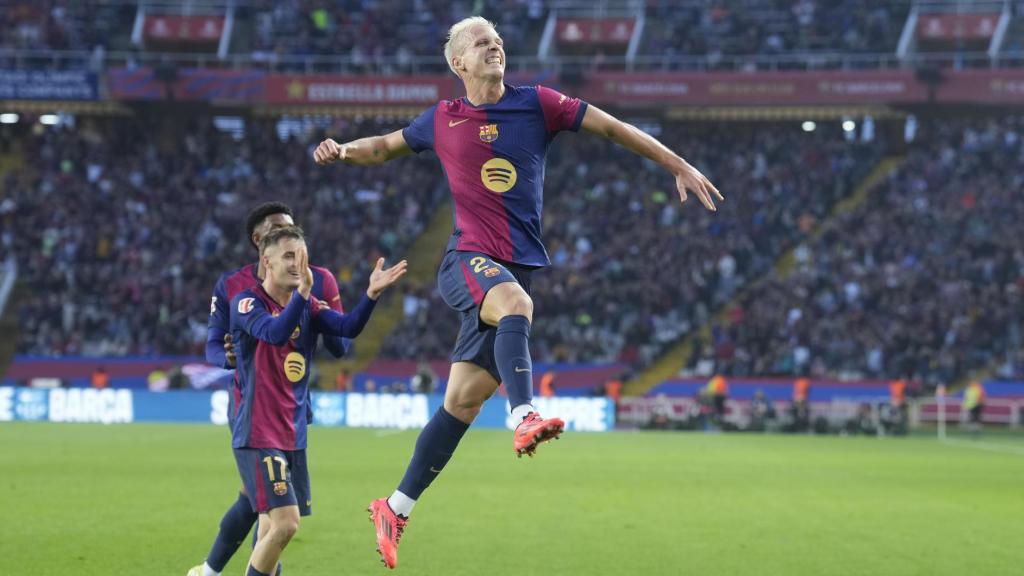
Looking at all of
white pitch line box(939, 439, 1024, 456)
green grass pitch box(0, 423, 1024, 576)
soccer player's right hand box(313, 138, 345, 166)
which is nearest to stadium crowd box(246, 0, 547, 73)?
white pitch line box(939, 439, 1024, 456)

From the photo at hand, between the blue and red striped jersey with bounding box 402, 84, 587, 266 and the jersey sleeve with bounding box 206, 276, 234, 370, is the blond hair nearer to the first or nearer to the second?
the blue and red striped jersey with bounding box 402, 84, 587, 266

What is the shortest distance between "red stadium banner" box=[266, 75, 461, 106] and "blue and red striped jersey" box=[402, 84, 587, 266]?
3454cm

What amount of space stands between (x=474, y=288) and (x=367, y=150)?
3.62ft

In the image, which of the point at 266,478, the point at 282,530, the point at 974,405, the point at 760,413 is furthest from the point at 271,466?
the point at 974,405

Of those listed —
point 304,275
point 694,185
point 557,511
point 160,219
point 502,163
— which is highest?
point 160,219

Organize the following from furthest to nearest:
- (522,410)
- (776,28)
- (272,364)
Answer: (776,28) → (272,364) → (522,410)

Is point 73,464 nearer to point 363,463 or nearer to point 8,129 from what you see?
point 363,463

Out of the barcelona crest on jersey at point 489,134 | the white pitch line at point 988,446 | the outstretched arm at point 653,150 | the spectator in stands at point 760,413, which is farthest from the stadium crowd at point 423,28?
the outstretched arm at point 653,150

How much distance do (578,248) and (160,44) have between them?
1691cm

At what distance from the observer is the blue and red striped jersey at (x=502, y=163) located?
21.8ft

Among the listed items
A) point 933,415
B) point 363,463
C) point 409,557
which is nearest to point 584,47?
point 933,415

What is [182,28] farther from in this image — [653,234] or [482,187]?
[482,187]

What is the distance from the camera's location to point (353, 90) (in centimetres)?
4112

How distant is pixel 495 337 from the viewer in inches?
255
